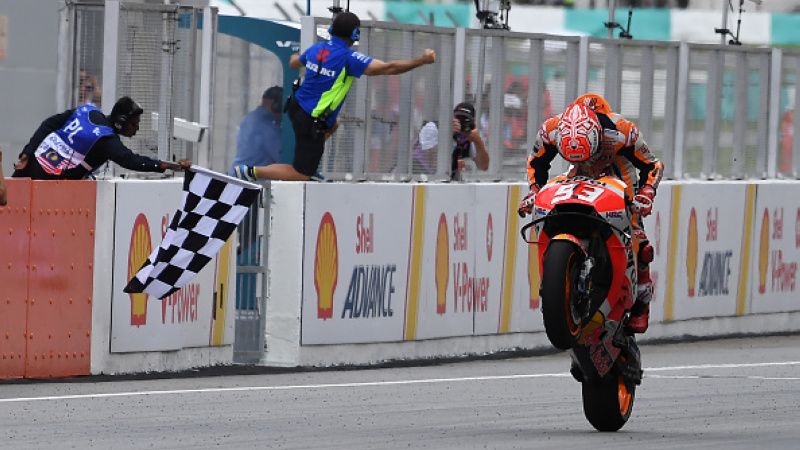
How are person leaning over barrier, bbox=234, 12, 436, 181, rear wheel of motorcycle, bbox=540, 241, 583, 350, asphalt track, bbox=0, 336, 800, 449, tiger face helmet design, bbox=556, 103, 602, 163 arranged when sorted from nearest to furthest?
rear wheel of motorcycle, bbox=540, 241, 583, 350 → asphalt track, bbox=0, 336, 800, 449 → tiger face helmet design, bbox=556, 103, 602, 163 → person leaning over barrier, bbox=234, 12, 436, 181

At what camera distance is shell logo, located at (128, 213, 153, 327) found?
1267 cm

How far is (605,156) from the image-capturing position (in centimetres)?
1012

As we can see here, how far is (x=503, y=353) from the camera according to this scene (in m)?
15.4

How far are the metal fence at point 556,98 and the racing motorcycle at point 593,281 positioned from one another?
4.97 metres

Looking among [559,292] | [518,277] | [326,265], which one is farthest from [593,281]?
[518,277]

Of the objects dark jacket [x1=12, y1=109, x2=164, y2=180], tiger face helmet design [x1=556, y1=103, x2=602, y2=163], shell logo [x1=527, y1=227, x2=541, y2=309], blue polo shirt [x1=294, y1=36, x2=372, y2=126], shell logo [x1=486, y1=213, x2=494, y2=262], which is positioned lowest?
shell logo [x1=527, y1=227, x2=541, y2=309]

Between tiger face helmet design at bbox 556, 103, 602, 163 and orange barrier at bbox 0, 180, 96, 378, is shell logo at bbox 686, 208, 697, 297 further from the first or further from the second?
tiger face helmet design at bbox 556, 103, 602, 163

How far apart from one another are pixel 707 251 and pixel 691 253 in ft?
0.92

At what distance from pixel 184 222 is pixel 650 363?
4.12 metres

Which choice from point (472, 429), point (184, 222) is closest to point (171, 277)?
point (184, 222)

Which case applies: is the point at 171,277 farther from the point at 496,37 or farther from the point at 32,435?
the point at 496,37

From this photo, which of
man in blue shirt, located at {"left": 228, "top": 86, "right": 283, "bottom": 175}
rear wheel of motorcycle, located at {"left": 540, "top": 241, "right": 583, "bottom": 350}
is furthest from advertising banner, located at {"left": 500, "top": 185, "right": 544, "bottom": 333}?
rear wheel of motorcycle, located at {"left": 540, "top": 241, "right": 583, "bottom": 350}

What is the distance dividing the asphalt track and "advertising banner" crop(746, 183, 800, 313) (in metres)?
3.90

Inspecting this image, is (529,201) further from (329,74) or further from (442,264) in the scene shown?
(442,264)
